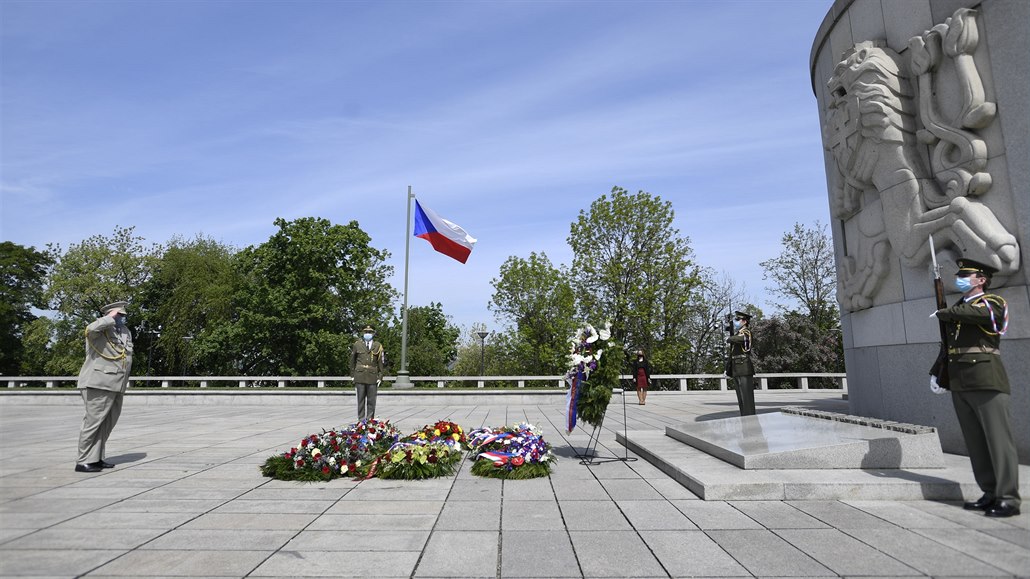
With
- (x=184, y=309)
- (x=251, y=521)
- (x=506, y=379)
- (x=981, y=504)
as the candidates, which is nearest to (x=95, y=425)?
(x=251, y=521)

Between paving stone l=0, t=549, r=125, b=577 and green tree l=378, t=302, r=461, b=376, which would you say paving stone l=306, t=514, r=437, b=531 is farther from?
green tree l=378, t=302, r=461, b=376

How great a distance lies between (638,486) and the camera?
19.9 feet

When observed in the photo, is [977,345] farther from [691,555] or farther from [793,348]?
[793,348]

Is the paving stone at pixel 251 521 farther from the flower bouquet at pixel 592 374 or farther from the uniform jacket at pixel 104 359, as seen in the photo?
the flower bouquet at pixel 592 374

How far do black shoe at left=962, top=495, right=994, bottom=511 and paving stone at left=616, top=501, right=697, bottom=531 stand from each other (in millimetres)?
2481

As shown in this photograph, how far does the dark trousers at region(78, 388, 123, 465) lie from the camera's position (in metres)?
7.00

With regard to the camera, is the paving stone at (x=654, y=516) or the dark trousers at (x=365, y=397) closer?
the paving stone at (x=654, y=516)

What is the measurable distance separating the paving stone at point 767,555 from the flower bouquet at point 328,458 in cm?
426

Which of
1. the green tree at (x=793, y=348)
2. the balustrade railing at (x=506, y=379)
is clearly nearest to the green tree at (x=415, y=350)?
the balustrade railing at (x=506, y=379)

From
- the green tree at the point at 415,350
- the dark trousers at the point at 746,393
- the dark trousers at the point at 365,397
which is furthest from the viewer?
the green tree at the point at 415,350

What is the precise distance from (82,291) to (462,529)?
43542mm

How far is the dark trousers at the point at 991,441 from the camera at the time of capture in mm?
4535

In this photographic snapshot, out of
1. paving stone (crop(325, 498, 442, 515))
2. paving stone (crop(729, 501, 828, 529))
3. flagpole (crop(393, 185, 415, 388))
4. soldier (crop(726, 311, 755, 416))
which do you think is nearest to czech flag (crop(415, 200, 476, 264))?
flagpole (crop(393, 185, 415, 388))

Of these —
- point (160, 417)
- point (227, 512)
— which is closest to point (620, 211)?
point (160, 417)
